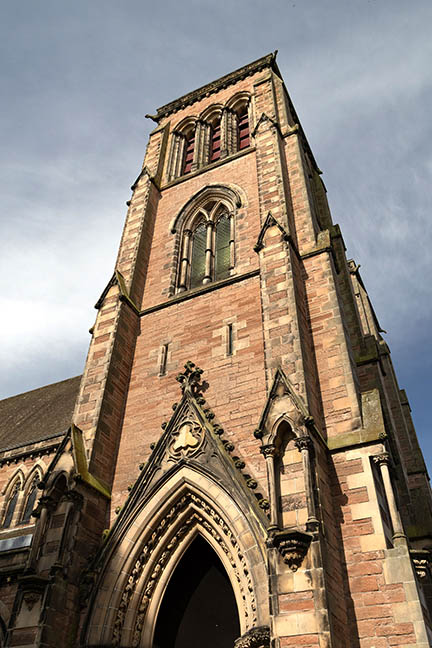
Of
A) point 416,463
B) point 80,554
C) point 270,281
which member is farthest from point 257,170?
point 80,554

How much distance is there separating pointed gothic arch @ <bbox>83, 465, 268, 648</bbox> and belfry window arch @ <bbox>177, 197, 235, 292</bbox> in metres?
6.12

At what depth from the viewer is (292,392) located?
8.53 m

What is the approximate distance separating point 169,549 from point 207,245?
8335 mm

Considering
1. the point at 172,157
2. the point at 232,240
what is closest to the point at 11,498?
the point at 232,240

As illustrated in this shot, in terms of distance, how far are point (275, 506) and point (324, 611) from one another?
4.73 feet

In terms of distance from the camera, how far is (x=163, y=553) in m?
9.25

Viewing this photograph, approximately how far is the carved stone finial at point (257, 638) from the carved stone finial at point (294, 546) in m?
0.99

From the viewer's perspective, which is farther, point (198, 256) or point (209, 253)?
point (198, 256)

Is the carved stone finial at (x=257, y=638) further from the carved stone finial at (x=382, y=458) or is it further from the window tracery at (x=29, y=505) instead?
the window tracery at (x=29, y=505)

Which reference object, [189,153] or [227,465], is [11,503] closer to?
[227,465]

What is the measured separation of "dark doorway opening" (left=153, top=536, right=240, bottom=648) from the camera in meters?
9.95

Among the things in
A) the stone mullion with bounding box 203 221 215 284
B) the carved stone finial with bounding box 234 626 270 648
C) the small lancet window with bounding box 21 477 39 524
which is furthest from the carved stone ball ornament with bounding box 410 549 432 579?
the small lancet window with bounding box 21 477 39 524

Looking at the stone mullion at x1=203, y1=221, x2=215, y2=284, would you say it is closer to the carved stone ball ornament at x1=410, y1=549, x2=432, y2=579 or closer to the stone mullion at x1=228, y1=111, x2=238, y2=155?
the stone mullion at x1=228, y1=111, x2=238, y2=155

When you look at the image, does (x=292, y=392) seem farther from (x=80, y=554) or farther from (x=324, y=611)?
(x=80, y=554)
